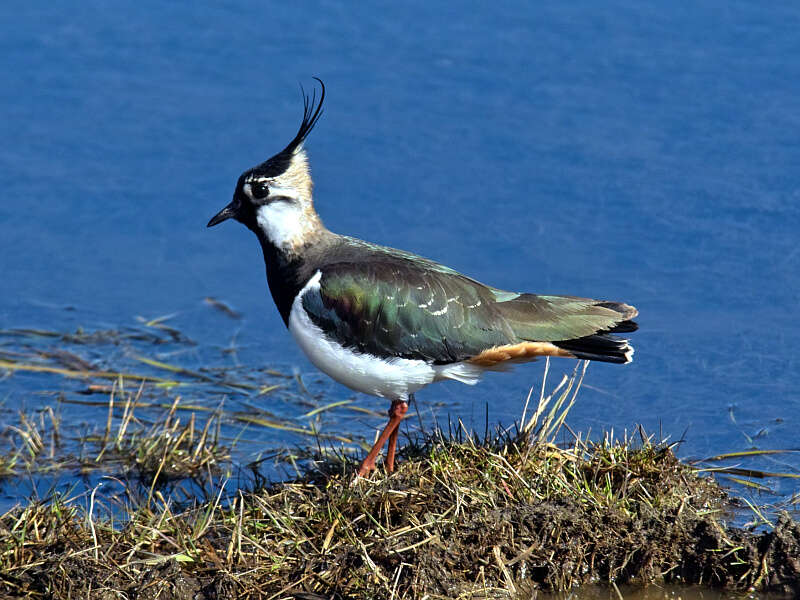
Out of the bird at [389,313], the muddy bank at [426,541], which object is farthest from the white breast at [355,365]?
the muddy bank at [426,541]

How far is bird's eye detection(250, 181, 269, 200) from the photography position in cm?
552

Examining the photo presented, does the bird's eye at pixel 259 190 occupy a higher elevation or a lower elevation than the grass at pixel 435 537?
higher

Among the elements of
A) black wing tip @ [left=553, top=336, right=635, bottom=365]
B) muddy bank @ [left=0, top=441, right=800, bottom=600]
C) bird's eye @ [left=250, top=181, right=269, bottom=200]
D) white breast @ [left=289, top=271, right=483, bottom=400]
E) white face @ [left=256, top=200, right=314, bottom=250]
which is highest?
bird's eye @ [left=250, top=181, right=269, bottom=200]

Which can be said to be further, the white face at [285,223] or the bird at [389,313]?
the white face at [285,223]

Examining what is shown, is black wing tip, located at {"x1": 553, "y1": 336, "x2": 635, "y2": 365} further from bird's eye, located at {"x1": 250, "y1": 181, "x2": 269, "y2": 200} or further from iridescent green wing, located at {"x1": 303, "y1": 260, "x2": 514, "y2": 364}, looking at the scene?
bird's eye, located at {"x1": 250, "y1": 181, "x2": 269, "y2": 200}

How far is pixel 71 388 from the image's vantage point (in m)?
6.64

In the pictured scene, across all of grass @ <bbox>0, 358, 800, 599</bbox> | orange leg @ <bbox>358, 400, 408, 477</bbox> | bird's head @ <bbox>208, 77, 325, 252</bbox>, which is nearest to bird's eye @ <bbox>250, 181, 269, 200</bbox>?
bird's head @ <bbox>208, 77, 325, 252</bbox>

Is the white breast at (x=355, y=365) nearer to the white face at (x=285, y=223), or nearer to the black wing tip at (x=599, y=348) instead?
the white face at (x=285, y=223)

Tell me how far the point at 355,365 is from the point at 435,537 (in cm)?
102

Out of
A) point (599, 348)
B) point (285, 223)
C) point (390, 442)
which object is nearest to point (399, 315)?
point (390, 442)

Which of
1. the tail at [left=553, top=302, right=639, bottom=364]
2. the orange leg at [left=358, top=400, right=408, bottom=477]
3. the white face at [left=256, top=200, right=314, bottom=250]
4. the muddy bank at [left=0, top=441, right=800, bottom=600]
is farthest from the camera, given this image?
the white face at [left=256, top=200, right=314, bottom=250]

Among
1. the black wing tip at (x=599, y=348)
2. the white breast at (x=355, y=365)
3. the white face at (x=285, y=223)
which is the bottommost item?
the white breast at (x=355, y=365)

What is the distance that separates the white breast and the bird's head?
315mm

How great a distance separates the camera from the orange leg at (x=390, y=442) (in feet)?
16.7
